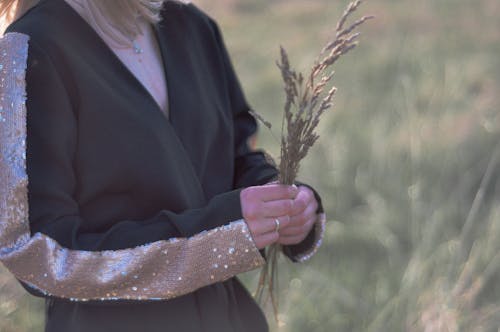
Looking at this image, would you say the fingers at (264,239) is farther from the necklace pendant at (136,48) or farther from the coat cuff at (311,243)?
the necklace pendant at (136,48)

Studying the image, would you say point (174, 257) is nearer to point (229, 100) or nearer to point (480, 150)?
point (229, 100)

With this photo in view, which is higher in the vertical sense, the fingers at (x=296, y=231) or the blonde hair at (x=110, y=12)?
the blonde hair at (x=110, y=12)

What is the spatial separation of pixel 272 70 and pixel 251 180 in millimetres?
5649

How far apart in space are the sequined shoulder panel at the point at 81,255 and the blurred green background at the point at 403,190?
4.41 feet

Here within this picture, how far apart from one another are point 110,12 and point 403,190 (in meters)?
2.57

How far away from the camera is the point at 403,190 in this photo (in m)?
3.99

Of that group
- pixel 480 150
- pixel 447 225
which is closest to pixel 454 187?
pixel 447 225

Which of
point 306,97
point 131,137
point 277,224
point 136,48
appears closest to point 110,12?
point 136,48

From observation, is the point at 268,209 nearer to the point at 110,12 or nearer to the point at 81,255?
the point at 81,255

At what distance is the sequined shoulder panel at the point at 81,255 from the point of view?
1486mm

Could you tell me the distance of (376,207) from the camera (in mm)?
3984

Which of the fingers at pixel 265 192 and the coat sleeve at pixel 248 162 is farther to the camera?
the coat sleeve at pixel 248 162

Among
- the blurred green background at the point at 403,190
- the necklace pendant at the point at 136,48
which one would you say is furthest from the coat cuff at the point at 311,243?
the blurred green background at the point at 403,190

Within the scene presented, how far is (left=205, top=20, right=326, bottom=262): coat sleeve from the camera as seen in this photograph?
1.91 meters
